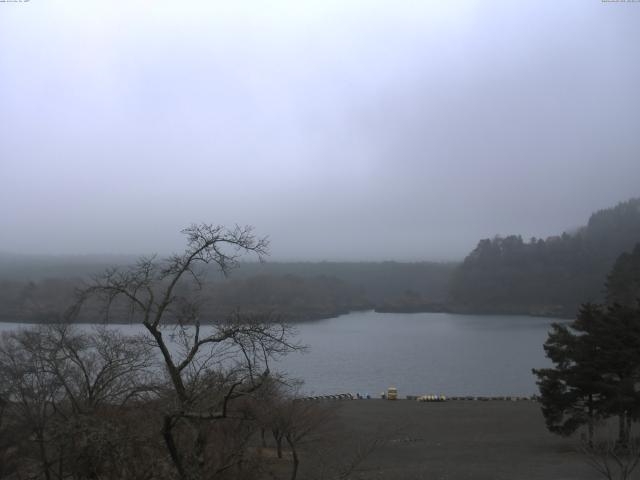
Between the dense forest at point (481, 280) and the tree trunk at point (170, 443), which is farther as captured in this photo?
Answer: the dense forest at point (481, 280)

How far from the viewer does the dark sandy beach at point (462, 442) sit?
1401 centimetres

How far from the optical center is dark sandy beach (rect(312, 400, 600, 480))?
14.0 meters

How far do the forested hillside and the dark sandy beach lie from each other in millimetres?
59244

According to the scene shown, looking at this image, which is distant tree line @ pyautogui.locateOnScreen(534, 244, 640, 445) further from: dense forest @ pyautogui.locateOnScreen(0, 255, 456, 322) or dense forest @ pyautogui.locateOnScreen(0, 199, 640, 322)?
dense forest @ pyautogui.locateOnScreen(0, 199, 640, 322)

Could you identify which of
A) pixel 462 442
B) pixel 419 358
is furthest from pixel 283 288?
pixel 462 442

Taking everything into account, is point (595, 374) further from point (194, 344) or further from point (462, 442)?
point (194, 344)

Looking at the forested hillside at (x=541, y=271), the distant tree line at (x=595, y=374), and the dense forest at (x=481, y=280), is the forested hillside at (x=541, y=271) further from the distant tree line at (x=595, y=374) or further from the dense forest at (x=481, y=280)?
the distant tree line at (x=595, y=374)

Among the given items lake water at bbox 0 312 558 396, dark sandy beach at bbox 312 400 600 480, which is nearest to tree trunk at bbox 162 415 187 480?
dark sandy beach at bbox 312 400 600 480

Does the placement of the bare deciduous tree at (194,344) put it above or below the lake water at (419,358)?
above

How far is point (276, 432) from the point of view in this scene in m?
14.5

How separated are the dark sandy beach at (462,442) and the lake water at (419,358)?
4.25m

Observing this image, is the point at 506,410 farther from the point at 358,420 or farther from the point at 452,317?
the point at 452,317

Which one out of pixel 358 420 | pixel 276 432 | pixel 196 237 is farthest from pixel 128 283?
pixel 358 420

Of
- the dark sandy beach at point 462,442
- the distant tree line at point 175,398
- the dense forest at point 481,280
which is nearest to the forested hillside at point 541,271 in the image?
the dense forest at point 481,280
